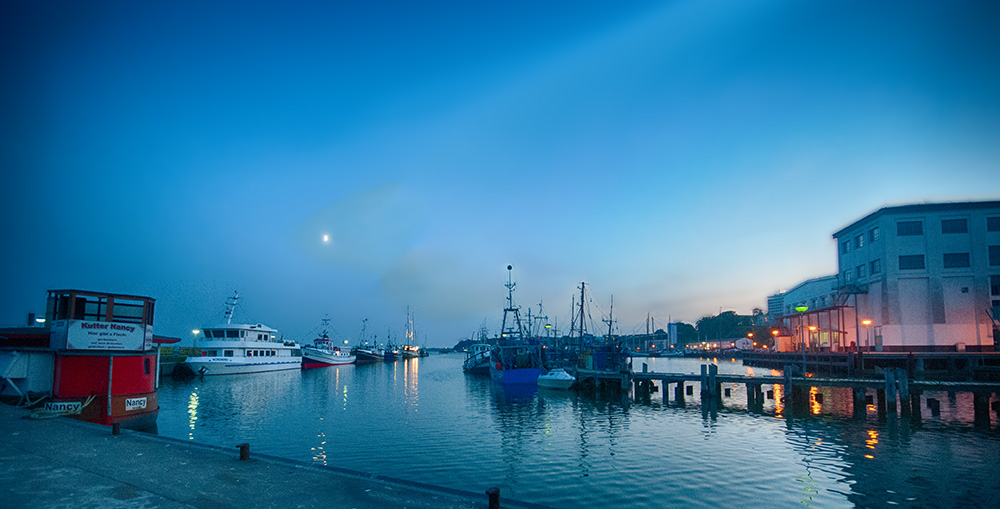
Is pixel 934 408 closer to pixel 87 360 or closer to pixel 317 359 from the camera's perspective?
pixel 87 360

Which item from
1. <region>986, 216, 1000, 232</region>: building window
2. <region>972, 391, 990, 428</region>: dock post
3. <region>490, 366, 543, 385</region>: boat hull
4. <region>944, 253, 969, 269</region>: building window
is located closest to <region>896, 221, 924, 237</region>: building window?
<region>944, 253, 969, 269</region>: building window

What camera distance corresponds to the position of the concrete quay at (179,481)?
8.91 meters

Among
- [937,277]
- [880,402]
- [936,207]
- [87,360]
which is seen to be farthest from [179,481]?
[936,207]

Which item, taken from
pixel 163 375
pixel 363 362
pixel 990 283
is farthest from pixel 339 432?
pixel 363 362

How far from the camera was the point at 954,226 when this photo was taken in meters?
58.6

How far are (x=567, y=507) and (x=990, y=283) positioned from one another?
66.7 metres

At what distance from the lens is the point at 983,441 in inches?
961

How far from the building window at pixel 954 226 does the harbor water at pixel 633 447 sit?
2615cm

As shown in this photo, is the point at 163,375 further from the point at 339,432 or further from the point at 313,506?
the point at 313,506

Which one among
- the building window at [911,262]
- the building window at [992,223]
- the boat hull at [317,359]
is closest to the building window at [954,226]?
the building window at [992,223]

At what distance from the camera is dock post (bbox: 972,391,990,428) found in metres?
29.5

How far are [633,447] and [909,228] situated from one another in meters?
55.6

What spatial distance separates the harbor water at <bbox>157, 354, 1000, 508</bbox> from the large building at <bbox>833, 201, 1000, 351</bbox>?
18.6 m

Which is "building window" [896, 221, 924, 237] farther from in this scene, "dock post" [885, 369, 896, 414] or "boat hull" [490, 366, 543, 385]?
"boat hull" [490, 366, 543, 385]
